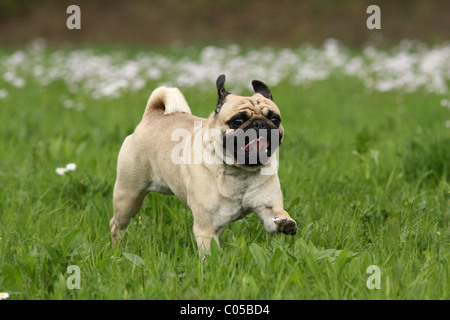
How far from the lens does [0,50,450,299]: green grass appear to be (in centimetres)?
304

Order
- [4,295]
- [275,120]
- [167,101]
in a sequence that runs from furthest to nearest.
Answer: [167,101]
[275,120]
[4,295]

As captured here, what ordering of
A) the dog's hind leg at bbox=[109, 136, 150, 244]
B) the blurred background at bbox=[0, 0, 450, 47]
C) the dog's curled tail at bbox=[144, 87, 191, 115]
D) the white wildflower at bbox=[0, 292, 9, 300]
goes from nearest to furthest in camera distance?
the white wildflower at bbox=[0, 292, 9, 300] < the dog's hind leg at bbox=[109, 136, 150, 244] < the dog's curled tail at bbox=[144, 87, 191, 115] < the blurred background at bbox=[0, 0, 450, 47]

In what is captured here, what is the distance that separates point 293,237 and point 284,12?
17138 millimetres

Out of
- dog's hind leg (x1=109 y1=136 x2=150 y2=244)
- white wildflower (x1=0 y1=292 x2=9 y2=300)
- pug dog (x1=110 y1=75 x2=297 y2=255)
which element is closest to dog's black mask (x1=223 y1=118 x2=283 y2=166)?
pug dog (x1=110 y1=75 x2=297 y2=255)

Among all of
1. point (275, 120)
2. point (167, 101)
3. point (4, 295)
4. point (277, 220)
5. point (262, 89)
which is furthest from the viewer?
point (167, 101)

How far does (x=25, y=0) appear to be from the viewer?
21672 mm

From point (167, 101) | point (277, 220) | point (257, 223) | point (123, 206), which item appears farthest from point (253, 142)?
point (123, 206)

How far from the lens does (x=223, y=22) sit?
1972cm

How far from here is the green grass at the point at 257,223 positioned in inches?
120

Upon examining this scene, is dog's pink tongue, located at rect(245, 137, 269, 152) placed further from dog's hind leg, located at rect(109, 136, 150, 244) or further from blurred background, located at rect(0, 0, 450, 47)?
blurred background, located at rect(0, 0, 450, 47)

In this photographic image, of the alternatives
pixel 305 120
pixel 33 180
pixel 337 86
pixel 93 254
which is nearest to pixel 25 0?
pixel 337 86

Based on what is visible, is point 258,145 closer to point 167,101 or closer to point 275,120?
point 275,120

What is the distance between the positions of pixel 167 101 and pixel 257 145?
1.11 m
